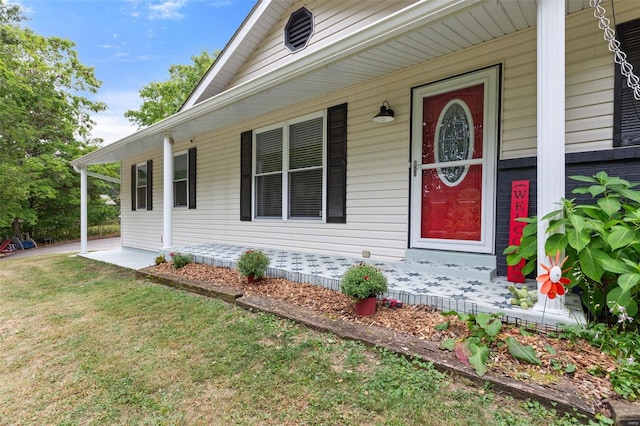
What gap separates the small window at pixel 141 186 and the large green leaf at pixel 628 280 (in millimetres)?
9975

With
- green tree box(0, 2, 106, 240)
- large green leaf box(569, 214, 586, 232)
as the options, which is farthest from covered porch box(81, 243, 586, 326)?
green tree box(0, 2, 106, 240)

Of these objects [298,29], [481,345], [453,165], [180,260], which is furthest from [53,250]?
[481,345]

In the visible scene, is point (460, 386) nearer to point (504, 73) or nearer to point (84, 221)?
point (504, 73)

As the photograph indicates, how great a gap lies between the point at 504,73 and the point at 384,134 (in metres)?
1.47

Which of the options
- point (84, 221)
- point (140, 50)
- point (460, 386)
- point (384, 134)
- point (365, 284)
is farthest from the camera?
point (140, 50)

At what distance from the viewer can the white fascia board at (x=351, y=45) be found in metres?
2.54

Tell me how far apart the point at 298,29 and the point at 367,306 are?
483cm

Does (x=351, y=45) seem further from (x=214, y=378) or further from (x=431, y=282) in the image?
(x=214, y=378)

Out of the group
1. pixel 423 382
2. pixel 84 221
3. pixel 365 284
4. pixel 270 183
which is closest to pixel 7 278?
pixel 84 221

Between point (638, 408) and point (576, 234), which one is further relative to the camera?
point (576, 234)

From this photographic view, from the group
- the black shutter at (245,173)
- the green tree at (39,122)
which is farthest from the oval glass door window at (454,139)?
the green tree at (39,122)

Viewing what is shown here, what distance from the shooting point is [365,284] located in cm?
265

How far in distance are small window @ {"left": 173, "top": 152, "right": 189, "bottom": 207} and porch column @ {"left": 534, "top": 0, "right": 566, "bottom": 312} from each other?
7.10 meters

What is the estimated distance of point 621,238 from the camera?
1.87 metres
